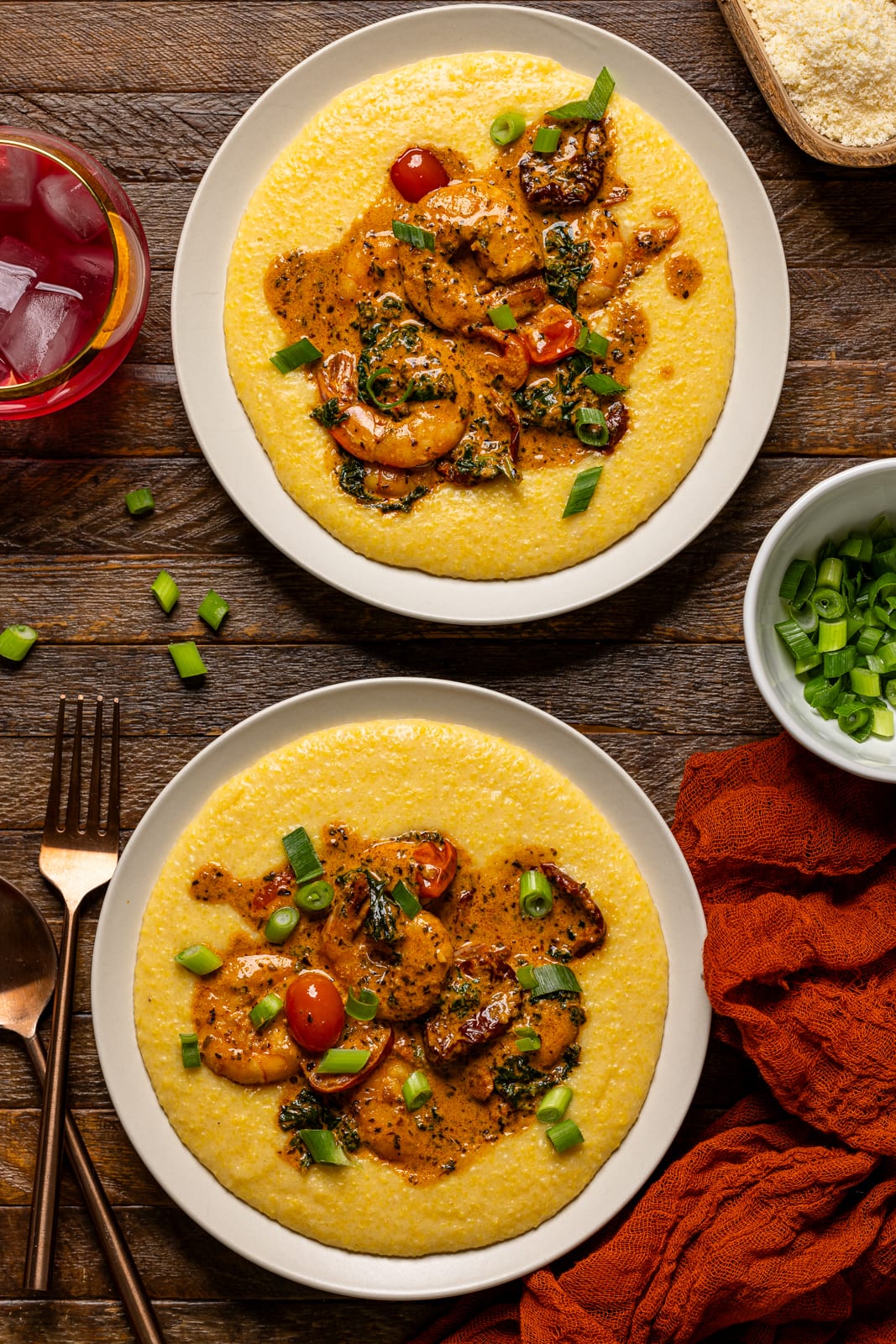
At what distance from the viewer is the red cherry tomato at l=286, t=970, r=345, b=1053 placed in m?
2.81

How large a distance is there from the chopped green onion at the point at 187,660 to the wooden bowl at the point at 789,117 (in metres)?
2.40

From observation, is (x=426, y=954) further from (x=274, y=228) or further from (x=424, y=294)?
(x=274, y=228)

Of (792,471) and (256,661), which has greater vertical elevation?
(792,471)

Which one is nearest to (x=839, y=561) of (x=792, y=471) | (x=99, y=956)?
(x=792, y=471)

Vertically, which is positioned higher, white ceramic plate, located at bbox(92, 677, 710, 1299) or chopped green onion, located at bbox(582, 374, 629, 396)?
chopped green onion, located at bbox(582, 374, 629, 396)

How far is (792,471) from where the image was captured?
126 inches

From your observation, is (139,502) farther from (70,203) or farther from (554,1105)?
(554,1105)

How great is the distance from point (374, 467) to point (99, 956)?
5.28 feet

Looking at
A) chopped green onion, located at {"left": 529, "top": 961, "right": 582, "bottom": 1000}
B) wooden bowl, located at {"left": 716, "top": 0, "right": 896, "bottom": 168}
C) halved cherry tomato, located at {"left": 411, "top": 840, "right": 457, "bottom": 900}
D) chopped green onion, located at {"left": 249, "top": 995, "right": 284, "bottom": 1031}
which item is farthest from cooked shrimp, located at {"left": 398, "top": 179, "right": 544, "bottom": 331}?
chopped green onion, located at {"left": 249, "top": 995, "right": 284, "bottom": 1031}

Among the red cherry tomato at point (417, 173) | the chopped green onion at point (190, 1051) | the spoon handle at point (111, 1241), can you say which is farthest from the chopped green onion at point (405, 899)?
the red cherry tomato at point (417, 173)

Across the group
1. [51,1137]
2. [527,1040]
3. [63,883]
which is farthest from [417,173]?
[51,1137]

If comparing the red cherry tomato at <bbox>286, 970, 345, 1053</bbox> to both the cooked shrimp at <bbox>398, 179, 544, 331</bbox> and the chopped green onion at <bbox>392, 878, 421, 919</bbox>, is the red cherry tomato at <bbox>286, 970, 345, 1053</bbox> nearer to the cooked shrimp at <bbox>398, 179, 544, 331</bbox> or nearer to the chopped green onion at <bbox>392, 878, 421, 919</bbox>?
the chopped green onion at <bbox>392, 878, 421, 919</bbox>

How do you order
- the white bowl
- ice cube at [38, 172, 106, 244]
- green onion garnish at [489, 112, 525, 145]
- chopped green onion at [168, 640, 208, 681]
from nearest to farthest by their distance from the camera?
1. the white bowl
2. ice cube at [38, 172, 106, 244]
3. green onion garnish at [489, 112, 525, 145]
4. chopped green onion at [168, 640, 208, 681]

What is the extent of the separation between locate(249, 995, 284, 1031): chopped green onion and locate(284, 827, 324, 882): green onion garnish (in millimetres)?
339
